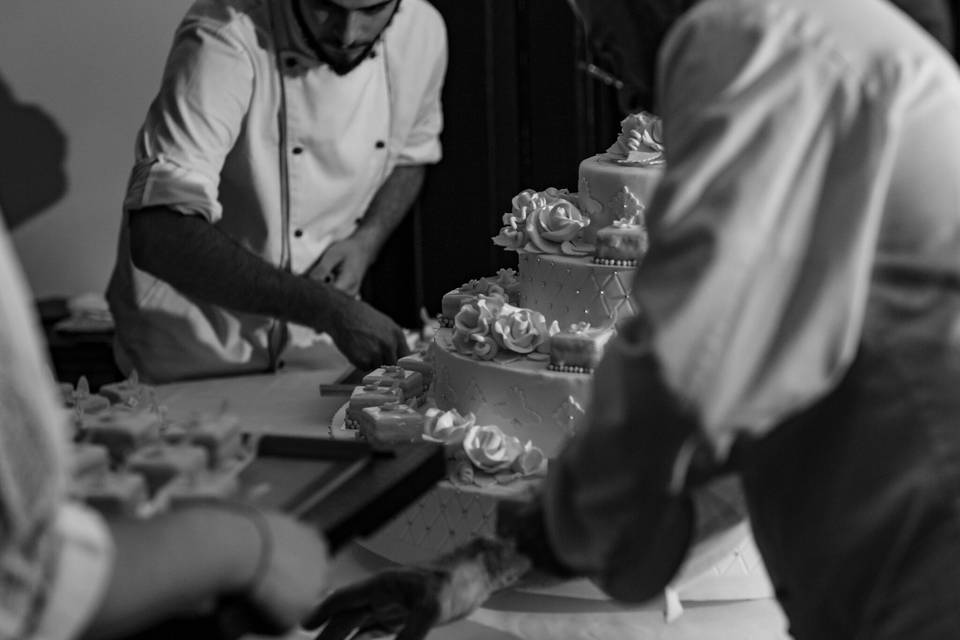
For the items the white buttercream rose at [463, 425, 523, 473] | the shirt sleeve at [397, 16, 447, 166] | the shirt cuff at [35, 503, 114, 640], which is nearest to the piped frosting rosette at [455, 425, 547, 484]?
the white buttercream rose at [463, 425, 523, 473]

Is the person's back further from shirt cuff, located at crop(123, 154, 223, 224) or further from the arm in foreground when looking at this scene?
shirt cuff, located at crop(123, 154, 223, 224)

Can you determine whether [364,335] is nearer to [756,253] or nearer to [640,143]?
[640,143]

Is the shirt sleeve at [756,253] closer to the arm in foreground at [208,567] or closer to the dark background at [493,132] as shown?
the arm in foreground at [208,567]

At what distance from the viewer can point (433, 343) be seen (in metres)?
2.35

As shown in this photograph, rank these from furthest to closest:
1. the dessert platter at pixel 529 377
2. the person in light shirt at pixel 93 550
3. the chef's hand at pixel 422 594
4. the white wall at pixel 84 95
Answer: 1. the white wall at pixel 84 95
2. the dessert platter at pixel 529 377
3. the chef's hand at pixel 422 594
4. the person in light shirt at pixel 93 550

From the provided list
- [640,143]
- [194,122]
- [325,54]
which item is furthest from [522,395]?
[325,54]

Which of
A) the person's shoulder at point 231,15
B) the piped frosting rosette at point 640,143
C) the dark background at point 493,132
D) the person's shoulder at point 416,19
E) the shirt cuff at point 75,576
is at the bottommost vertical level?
the dark background at point 493,132

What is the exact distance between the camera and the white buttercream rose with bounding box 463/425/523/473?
6.77 ft

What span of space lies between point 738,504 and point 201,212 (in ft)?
4.77

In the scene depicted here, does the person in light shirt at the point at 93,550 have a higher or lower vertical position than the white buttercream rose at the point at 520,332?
higher

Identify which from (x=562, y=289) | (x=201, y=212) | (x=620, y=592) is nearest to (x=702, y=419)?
(x=620, y=592)

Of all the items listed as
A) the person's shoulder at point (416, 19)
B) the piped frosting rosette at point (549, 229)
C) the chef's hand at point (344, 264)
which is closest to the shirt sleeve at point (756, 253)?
the piped frosting rosette at point (549, 229)

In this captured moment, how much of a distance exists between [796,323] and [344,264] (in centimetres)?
215

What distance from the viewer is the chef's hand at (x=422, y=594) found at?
1588 mm
